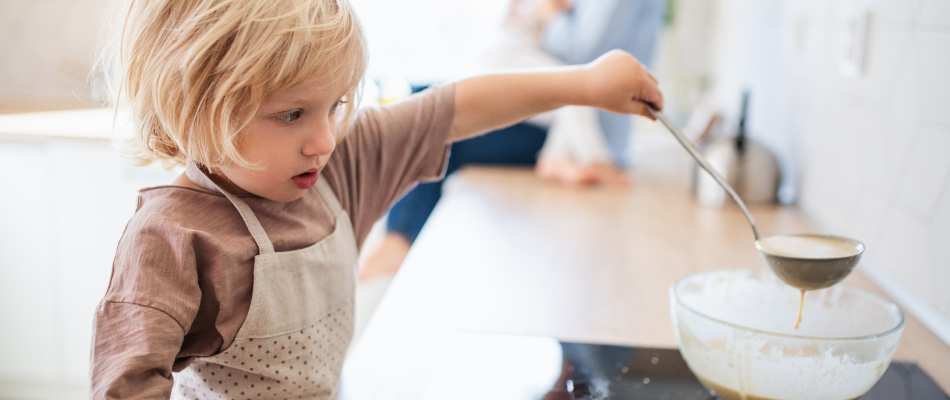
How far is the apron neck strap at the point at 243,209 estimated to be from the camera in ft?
1.92

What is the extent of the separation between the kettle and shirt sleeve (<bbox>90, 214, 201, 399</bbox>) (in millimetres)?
1077

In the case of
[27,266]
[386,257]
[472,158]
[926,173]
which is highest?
[926,173]

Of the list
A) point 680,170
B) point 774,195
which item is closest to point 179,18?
point 774,195

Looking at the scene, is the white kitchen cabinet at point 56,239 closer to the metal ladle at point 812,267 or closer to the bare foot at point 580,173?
the bare foot at point 580,173

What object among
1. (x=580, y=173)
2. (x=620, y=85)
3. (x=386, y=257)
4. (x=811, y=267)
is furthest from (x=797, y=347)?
(x=386, y=257)

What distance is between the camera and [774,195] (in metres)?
1.36

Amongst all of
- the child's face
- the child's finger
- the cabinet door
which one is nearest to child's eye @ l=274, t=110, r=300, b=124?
the child's face

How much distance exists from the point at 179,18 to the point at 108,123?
1.61 meters

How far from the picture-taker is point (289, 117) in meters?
0.55

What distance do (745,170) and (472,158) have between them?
0.65 m

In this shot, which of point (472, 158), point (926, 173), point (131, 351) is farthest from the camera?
point (472, 158)

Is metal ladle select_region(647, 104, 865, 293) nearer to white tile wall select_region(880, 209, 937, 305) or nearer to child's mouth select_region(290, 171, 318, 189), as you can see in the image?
white tile wall select_region(880, 209, 937, 305)

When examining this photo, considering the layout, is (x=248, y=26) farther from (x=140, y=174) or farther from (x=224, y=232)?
(x=140, y=174)

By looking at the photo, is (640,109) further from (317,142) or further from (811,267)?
(317,142)
